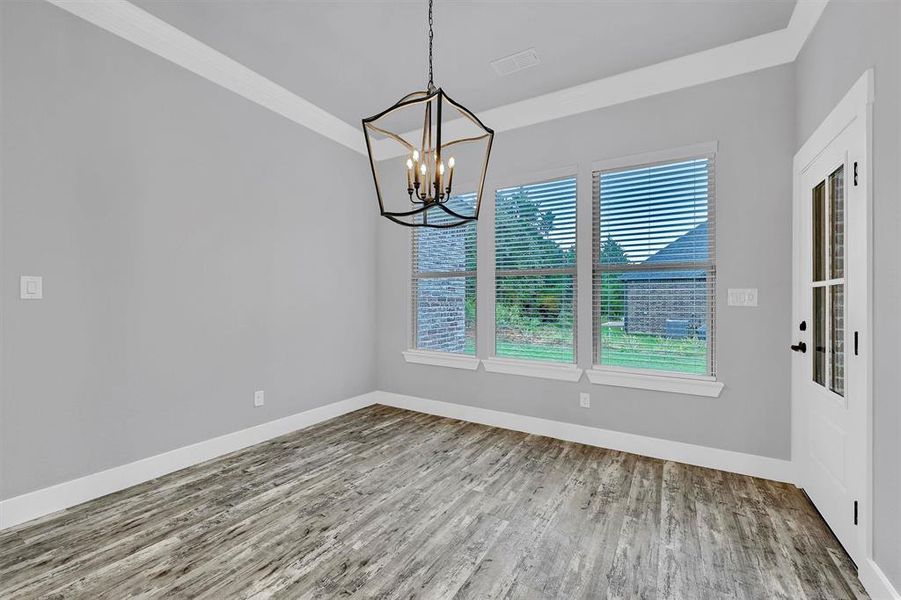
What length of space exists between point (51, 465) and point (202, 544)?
3.58 ft

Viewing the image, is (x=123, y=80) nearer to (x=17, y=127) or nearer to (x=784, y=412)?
(x=17, y=127)

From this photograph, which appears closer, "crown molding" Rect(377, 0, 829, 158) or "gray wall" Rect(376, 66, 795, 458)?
"crown molding" Rect(377, 0, 829, 158)

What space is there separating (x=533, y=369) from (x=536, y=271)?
0.89 m

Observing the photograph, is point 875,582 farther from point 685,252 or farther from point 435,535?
point 685,252

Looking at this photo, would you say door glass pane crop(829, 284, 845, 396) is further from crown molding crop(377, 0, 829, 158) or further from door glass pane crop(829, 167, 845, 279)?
crown molding crop(377, 0, 829, 158)

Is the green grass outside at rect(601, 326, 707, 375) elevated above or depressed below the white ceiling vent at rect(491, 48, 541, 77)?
below

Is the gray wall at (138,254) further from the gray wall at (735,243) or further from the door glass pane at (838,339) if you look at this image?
the door glass pane at (838,339)

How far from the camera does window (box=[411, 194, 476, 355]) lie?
4160 mm

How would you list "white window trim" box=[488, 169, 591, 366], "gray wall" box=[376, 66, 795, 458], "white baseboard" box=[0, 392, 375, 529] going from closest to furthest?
"white baseboard" box=[0, 392, 375, 529]
"gray wall" box=[376, 66, 795, 458]
"white window trim" box=[488, 169, 591, 366]

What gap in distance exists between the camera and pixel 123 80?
2.62 m

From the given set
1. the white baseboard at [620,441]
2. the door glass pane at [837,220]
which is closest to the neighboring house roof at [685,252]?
the door glass pane at [837,220]

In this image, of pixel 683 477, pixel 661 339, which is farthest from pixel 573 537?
pixel 661 339

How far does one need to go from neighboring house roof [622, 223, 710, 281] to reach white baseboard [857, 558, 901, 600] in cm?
188

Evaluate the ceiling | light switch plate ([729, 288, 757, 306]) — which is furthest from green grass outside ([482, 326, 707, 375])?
the ceiling
